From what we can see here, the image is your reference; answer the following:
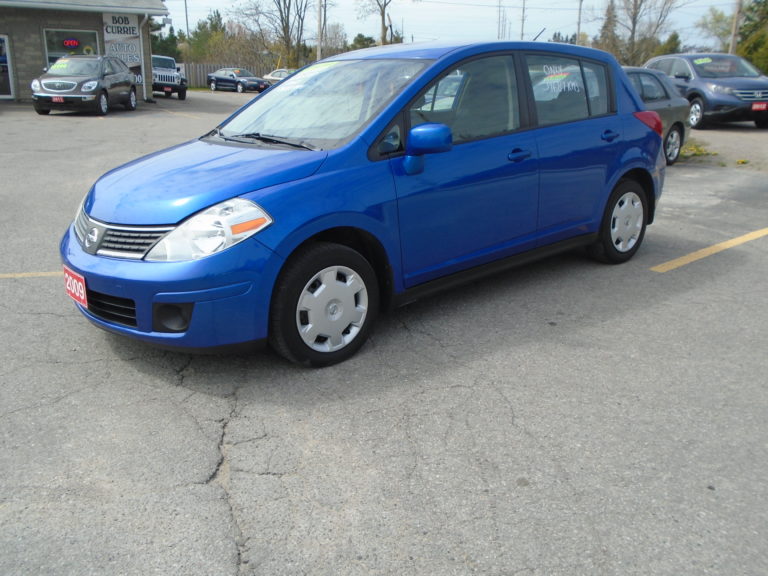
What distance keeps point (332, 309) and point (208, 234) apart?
79 cm

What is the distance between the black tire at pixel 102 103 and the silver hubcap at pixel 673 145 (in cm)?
1393

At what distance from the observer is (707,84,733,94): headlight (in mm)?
16109

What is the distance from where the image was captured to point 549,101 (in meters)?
4.96

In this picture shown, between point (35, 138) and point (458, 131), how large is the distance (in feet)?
39.0

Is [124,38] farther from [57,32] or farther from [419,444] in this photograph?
[419,444]

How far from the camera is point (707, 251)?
252 inches

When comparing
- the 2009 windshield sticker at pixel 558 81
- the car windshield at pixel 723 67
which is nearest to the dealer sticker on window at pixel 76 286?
the 2009 windshield sticker at pixel 558 81

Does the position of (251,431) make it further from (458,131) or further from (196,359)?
(458,131)

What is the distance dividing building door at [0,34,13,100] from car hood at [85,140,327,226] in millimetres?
21678

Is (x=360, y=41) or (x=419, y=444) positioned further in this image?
(x=360, y=41)

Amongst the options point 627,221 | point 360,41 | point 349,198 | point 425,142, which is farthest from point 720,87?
point 360,41

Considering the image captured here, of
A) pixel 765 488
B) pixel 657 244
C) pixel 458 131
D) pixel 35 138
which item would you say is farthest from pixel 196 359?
pixel 35 138

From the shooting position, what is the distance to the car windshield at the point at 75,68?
18.6m

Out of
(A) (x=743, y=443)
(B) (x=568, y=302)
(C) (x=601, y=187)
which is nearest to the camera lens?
(A) (x=743, y=443)
